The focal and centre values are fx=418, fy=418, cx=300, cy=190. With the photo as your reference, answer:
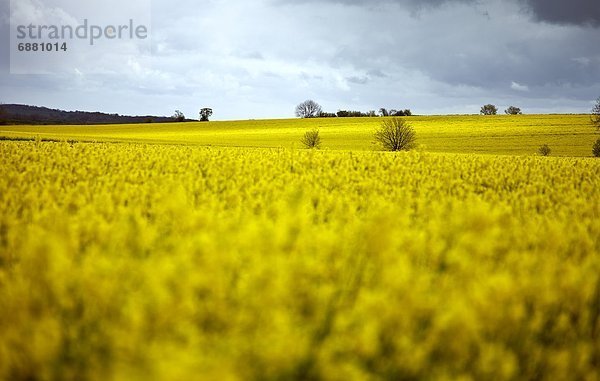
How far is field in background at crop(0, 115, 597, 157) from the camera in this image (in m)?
45.9

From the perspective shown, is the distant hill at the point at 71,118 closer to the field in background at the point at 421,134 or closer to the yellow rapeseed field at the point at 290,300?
the field in background at the point at 421,134

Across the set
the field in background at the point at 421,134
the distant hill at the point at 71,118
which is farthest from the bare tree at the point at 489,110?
the distant hill at the point at 71,118

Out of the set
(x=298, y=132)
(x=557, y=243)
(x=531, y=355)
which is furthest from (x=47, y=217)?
(x=298, y=132)

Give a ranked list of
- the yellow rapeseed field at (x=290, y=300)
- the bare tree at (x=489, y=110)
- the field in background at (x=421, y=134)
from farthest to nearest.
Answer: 1. the bare tree at (x=489, y=110)
2. the field in background at (x=421, y=134)
3. the yellow rapeseed field at (x=290, y=300)

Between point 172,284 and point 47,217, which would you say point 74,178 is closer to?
point 47,217

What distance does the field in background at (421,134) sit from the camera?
45.9 meters

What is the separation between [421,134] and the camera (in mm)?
57000

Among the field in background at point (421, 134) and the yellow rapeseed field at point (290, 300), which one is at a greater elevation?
the field in background at point (421, 134)

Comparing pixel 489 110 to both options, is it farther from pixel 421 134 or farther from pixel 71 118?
pixel 71 118

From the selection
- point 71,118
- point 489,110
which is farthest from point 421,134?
point 71,118

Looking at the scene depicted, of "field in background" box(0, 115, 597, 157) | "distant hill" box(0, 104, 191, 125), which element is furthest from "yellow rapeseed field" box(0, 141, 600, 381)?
"distant hill" box(0, 104, 191, 125)

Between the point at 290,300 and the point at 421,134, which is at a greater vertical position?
the point at 421,134

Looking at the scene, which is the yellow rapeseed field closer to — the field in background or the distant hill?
the field in background

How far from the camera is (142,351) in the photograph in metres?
2.39
